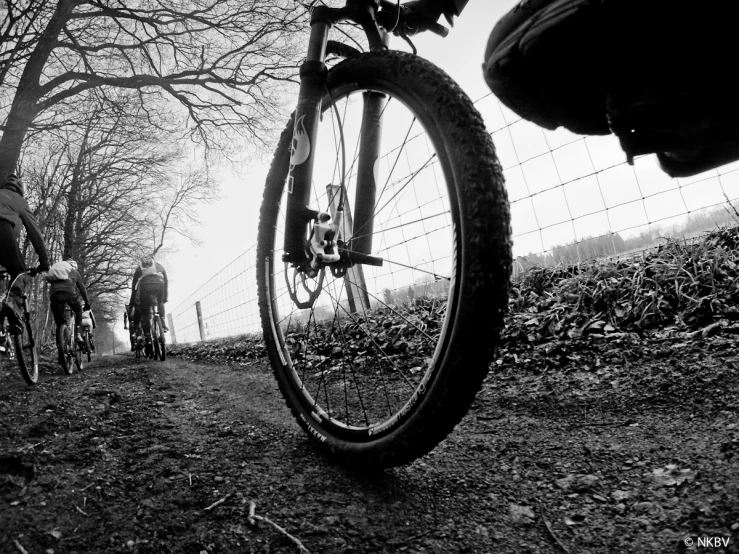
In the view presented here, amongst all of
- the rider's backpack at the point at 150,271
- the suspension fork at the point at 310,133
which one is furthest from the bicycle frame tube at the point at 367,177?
the rider's backpack at the point at 150,271

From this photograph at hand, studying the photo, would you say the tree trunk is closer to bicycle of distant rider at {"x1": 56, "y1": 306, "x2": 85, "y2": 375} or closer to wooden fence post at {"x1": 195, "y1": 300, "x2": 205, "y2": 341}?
bicycle of distant rider at {"x1": 56, "y1": 306, "x2": 85, "y2": 375}

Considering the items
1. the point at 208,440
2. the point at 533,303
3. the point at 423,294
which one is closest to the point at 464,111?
the point at 208,440

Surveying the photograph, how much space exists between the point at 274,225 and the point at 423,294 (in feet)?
7.86

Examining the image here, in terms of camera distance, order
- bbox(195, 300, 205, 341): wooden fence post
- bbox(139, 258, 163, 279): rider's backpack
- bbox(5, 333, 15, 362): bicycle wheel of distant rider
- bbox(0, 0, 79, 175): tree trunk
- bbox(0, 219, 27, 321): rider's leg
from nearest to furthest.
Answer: bbox(0, 219, 27, 321): rider's leg
bbox(5, 333, 15, 362): bicycle wheel of distant rider
bbox(139, 258, 163, 279): rider's backpack
bbox(0, 0, 79, 175): tree trunk
bbox(195, 300, 205, 341): wooden fence post

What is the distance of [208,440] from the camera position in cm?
142

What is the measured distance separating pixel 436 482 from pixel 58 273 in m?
7.17

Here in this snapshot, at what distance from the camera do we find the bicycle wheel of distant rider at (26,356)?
468cm

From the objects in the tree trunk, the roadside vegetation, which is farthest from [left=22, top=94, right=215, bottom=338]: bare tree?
the roadside vegetation

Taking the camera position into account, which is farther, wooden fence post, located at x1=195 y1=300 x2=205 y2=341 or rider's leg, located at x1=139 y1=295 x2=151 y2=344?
wooden fence post, located at x1=195 y1=300 x2=205 y2=341

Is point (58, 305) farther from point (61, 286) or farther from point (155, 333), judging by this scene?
point (155, 333)

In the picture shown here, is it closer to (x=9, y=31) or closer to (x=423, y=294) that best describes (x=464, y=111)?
(x=423, y=294)

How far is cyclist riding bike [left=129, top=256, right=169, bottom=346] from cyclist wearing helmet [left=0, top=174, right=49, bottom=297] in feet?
7.34

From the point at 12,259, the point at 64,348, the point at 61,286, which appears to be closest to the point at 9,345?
the point at 12,259

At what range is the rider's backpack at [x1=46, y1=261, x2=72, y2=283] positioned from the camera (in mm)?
6420
